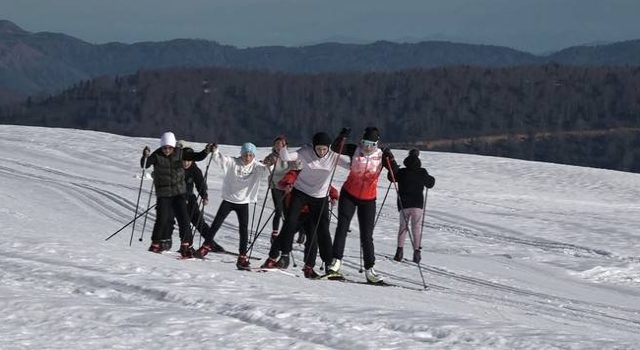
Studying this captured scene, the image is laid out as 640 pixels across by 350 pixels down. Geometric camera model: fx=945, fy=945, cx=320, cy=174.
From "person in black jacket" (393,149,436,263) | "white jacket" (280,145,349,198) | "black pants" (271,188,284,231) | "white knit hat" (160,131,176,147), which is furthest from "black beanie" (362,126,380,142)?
"person in black jacket" (393,149,436,263)

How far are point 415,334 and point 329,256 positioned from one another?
376 centimetres

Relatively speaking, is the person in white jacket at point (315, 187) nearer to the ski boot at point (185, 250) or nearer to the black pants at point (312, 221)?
the black pants at point (312, 221)

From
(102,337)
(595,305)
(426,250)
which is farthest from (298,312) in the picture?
(426,250)

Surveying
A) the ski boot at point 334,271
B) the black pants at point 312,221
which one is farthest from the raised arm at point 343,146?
the ski boot at point 334,271

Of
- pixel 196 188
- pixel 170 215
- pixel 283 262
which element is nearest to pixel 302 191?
pixel 283 262

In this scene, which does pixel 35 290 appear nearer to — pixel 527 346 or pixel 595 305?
pixel 527 346

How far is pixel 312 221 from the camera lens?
988cm

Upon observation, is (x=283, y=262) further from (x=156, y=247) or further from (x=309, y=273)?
(x=156, y=247)

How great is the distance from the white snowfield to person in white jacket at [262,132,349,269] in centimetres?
52

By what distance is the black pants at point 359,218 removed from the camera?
9664 millimetres

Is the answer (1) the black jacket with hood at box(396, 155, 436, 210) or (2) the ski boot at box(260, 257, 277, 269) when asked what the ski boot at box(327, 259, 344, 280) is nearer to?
(2) the ski boot at box(260, 257, 277, 269)

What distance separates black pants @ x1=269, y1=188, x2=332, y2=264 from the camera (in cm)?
967

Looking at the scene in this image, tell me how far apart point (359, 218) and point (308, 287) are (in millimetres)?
1327

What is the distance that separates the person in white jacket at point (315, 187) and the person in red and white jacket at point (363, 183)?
124 millimetres
